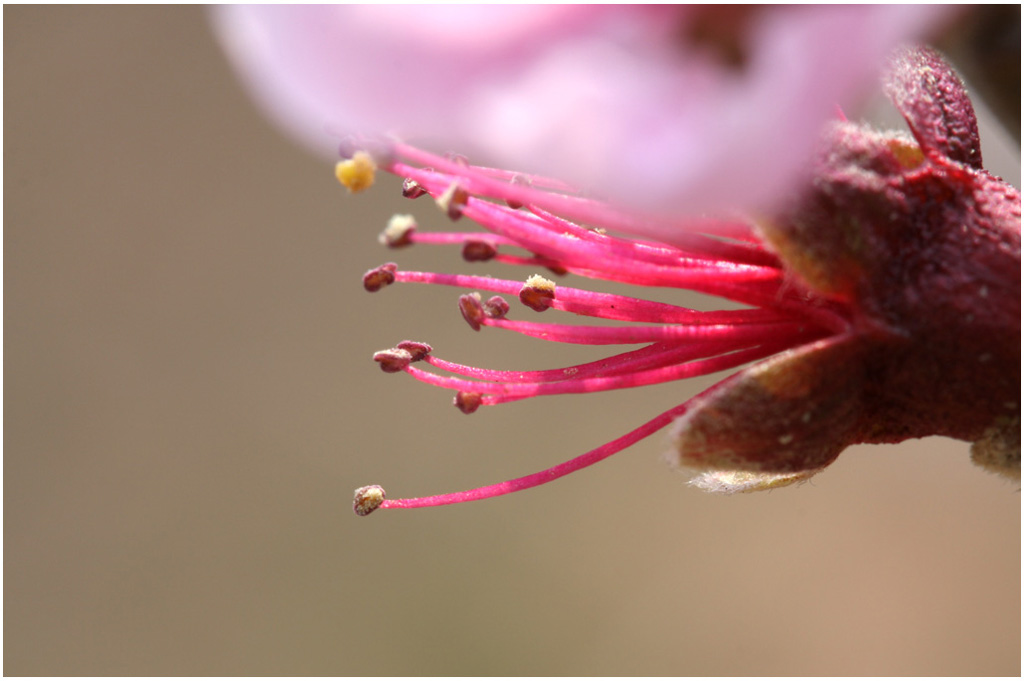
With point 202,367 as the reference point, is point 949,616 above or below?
below

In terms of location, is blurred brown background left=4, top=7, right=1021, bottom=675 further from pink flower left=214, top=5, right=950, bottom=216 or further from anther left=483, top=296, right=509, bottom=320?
pink flower left=214, top=5, right=950, bottom=216

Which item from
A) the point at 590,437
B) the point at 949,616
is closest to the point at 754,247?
the point at 590,437

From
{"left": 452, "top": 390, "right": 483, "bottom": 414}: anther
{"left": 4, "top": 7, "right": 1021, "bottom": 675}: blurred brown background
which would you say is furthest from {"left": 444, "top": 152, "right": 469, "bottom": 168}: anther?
{"left": 4, "top": 7, "right": 1021, "bottom": 675}: blurred brown background

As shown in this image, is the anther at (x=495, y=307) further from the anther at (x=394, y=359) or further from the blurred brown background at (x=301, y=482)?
the blurred brown background at (x=301, y=482)

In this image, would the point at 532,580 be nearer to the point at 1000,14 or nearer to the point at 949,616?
the point at 949,616

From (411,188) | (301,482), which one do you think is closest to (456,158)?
(411,188)

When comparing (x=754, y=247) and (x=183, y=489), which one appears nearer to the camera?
(x=754, y=247)

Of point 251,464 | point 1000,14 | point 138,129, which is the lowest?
point 1000,14
